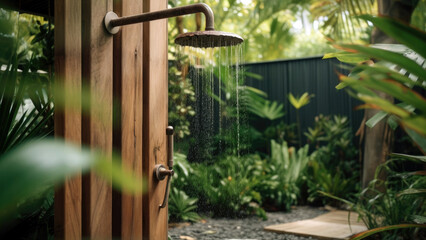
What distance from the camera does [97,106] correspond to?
147cm

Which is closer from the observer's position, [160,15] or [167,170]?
[160,15]

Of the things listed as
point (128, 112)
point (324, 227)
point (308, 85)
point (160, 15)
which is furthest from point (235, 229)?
point (308, 85)

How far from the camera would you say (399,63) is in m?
0.65

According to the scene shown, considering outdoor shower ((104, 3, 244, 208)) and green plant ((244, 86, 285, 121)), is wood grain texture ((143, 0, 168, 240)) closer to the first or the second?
outdoor shower ((104, 3, 244, 208))

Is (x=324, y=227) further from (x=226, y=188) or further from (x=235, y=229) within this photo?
(x=226, y=188)

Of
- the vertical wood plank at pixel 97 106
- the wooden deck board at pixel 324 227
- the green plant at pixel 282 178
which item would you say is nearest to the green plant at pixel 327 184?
the green plant at pixel 282 178

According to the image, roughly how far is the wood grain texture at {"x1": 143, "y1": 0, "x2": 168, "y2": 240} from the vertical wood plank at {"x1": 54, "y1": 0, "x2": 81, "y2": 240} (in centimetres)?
36

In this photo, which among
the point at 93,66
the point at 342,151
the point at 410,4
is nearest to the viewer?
the point at 93,66

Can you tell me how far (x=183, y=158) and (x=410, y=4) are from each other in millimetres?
2860

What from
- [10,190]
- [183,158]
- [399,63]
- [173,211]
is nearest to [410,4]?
[183,158]

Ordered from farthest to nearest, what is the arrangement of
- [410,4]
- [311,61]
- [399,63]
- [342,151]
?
[311,61] → [342,151] → [410,4] → [399,63]

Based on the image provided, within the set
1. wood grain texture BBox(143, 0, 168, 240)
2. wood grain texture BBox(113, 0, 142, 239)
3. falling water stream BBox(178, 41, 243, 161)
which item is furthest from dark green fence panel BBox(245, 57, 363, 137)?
wood grain texture BBox(113, 0, 142, 239)

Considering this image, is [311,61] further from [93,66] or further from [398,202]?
[93,66]

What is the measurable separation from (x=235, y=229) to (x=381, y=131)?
1969 millimetres
